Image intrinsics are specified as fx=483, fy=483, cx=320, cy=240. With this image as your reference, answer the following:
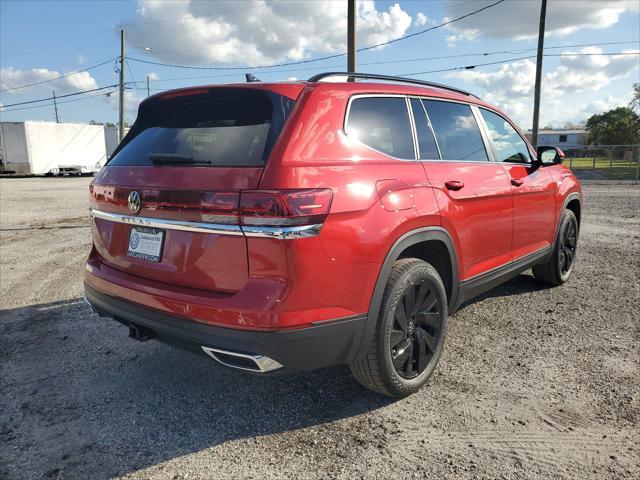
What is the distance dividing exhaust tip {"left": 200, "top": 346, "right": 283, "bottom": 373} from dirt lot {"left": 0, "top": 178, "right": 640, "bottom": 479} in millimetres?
499

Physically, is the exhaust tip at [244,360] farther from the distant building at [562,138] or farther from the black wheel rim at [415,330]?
the distant building at [562,138]

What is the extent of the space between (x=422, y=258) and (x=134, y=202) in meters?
1.84

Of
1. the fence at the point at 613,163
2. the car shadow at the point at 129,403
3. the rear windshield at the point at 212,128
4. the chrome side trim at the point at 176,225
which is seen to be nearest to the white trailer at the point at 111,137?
the fence at the point at 613,163

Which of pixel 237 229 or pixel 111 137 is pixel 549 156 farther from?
pixel 111 137

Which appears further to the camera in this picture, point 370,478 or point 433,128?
point 433,128

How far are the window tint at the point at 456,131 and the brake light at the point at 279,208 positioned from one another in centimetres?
144

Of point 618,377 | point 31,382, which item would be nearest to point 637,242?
point 618,377

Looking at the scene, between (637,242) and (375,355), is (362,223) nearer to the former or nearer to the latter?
(375,355)

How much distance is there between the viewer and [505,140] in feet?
14.0

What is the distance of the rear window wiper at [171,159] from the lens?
8.34 ft

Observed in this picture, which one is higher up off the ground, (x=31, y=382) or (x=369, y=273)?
(x=369, y=273)

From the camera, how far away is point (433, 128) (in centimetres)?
338

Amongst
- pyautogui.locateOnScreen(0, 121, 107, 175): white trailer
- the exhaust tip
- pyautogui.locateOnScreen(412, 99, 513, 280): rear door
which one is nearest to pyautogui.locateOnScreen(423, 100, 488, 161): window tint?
pyautogui.locateOnScreen(412, 99, 513, 280): rear door

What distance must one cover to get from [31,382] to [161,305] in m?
1.46
